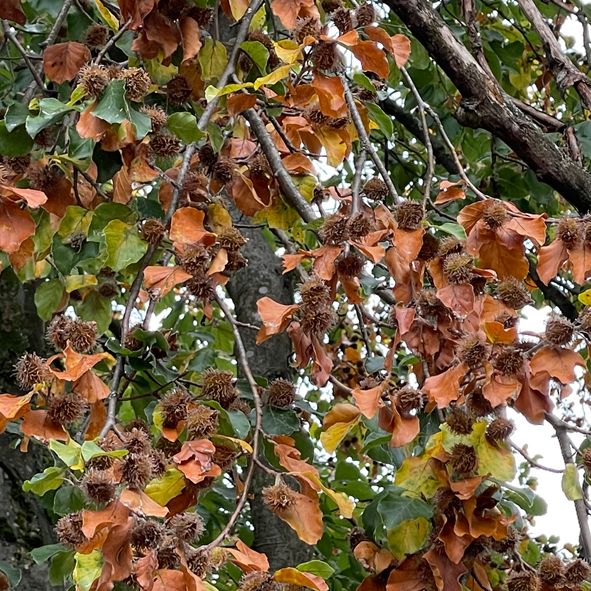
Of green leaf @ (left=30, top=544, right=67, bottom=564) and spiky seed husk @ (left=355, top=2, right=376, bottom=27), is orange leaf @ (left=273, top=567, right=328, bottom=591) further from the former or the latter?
spiky seed husk @ (left=355, top=2, right=376, bottom=27)

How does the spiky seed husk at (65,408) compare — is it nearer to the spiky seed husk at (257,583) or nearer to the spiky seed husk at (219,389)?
the spiky seed husk at (219,389)

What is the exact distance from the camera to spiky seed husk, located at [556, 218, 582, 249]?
1.41 m

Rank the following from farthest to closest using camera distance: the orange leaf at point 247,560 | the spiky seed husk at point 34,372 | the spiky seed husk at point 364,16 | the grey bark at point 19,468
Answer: the grey bark at point 19,468 → the spiky seed husk at point 364,16 → the spiky seed husk at point 34,372 → the orange leaf at point 247,560

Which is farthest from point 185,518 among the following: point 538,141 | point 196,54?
point 538,141

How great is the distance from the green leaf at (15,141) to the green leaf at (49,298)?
16.7 inches

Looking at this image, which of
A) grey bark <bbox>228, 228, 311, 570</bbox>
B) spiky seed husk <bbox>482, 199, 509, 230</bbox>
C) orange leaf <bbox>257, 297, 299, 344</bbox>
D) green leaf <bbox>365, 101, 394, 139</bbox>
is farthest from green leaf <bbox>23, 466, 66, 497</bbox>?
grey bark <bbox>228, 228, 311, 570</bbox>

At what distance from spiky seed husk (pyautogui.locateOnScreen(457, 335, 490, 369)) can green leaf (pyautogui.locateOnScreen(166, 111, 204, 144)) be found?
519mm

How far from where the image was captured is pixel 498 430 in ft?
4.71

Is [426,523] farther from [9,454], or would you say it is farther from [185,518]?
[9,454]

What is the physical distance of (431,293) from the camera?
142cm

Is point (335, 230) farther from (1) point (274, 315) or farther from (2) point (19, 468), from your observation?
(2) point (19, 468)

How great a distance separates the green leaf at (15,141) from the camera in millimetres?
1576

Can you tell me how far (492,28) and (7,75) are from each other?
1553 mm

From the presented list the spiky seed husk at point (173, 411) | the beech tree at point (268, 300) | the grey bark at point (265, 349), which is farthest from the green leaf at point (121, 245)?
the grey bark at point (265, 349)
